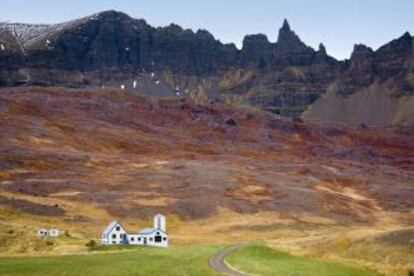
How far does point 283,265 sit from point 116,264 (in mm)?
13538

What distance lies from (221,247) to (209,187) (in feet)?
300

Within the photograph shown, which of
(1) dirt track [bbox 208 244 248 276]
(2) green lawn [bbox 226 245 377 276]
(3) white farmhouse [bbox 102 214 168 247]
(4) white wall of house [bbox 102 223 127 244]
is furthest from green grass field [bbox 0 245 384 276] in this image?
(3) white farmhouse [bbox 102 214 168 247]

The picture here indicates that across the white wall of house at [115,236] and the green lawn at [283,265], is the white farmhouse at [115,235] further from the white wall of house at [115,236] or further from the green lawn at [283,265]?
the green lawn at [283,265]

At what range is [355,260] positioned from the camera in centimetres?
6038

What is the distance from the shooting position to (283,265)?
5581cm

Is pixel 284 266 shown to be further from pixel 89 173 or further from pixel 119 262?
pixel 89 173

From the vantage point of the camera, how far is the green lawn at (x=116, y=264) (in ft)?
174

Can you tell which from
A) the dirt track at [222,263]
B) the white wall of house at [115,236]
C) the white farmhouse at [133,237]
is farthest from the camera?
the white farmhouse at [133,237]

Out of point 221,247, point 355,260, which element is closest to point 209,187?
point 221,247

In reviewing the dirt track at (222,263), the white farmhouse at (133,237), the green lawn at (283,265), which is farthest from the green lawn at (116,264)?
the white farmhouse at (133,237)

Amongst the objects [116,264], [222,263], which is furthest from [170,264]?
[222,263]

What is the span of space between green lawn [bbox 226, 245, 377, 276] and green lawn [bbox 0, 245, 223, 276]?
123 inches

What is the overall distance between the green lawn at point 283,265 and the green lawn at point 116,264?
3132mm

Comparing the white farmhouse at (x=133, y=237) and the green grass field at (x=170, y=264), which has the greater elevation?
the green grass field at (x=170, y=264)
